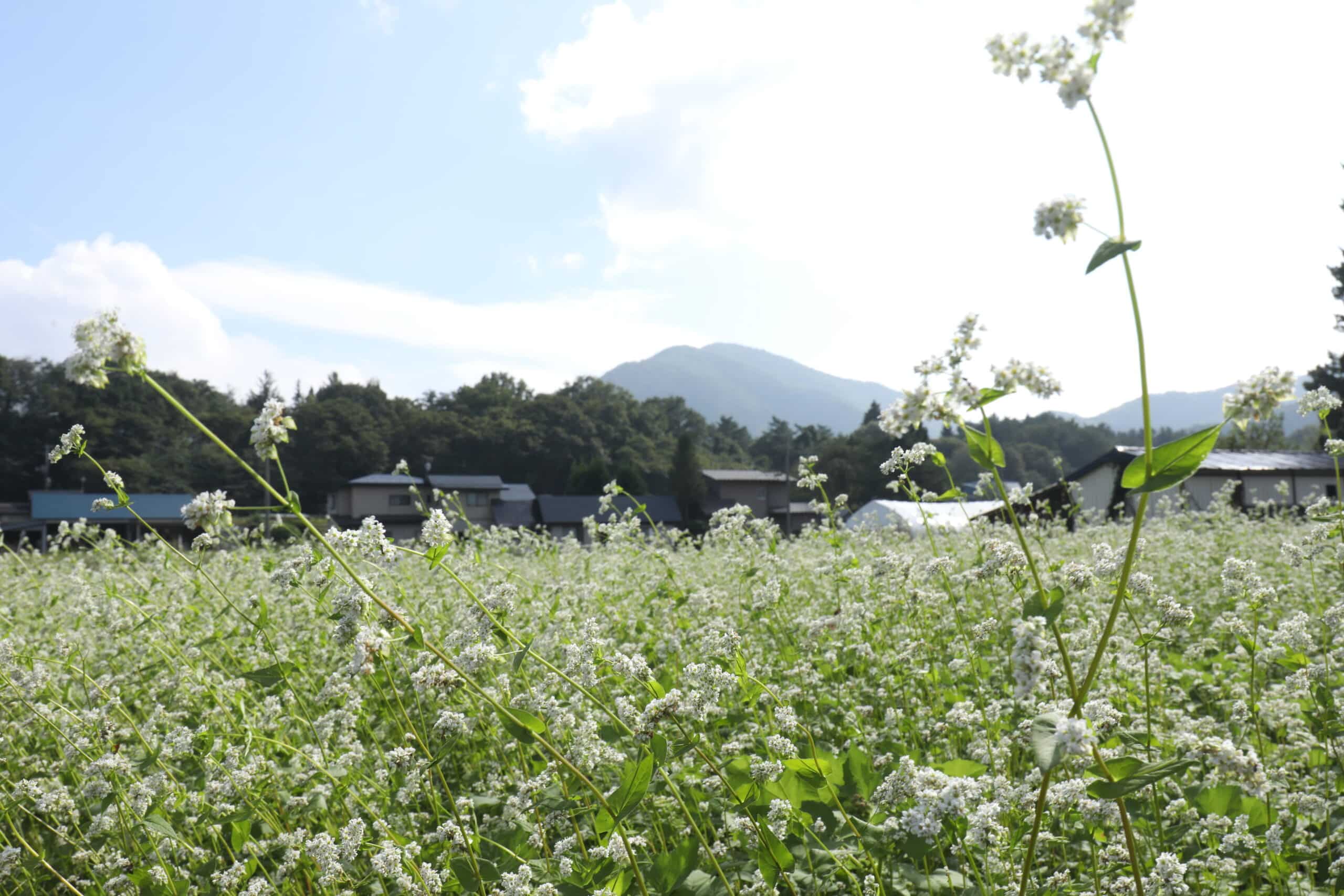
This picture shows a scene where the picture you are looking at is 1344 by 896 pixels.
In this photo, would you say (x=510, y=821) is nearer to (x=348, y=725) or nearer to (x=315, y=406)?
(x=348, y=725)

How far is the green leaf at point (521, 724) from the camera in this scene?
6.54 ft

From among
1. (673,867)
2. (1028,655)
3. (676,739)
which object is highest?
(1028,655)

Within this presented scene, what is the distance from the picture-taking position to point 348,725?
3.79m

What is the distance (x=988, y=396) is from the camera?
1.91m

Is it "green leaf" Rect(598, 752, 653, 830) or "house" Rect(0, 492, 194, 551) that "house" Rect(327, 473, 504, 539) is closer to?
"house" Rect(0, 492, 194, 551)

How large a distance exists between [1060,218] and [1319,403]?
1858mm

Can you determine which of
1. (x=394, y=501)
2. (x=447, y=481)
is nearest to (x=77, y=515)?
(x=394, y=501)

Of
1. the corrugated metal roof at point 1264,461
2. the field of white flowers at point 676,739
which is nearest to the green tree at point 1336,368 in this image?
the corrugated metal roof at point 1264,461

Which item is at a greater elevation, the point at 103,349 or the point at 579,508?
the point at 103,349

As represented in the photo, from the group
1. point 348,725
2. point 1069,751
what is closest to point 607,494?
point 348,725

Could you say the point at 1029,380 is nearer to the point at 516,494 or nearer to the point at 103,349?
the point at 103,349

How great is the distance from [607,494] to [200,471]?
6710cm

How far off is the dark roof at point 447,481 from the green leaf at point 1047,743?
52912 mm

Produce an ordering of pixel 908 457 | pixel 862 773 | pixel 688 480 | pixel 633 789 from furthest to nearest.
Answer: pixel 688 480 < pixel 908 457 < pixel 862 773 < pixel 633 789
